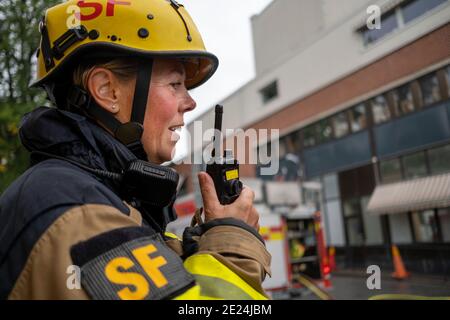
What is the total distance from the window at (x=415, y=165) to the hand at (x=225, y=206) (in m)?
9.99

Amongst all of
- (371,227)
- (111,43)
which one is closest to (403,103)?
(371,227)

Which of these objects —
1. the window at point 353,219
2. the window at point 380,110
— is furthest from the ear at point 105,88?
the window at point 353,219

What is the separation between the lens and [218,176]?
4.24 feet

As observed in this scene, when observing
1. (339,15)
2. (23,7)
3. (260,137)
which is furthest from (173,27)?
(23,7)

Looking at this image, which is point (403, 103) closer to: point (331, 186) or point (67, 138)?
point (331, 186)

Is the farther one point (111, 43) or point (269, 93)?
point (269, 93)

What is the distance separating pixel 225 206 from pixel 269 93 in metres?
16.0

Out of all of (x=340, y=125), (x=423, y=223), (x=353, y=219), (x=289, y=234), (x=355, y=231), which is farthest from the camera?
(x=340, y=125)

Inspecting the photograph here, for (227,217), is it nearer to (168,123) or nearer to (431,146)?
(168,123)

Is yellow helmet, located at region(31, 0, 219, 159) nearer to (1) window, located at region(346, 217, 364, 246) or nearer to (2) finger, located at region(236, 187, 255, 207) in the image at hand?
(2) finger, located at region(236, 187, 255, 207)

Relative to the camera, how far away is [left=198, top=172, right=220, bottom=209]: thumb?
1.25 metres

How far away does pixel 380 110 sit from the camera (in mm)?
10508

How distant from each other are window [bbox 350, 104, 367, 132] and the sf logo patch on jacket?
1224 cm

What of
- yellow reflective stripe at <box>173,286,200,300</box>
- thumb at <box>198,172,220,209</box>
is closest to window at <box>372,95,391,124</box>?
thumb at <box>198,172,220,209</box>
